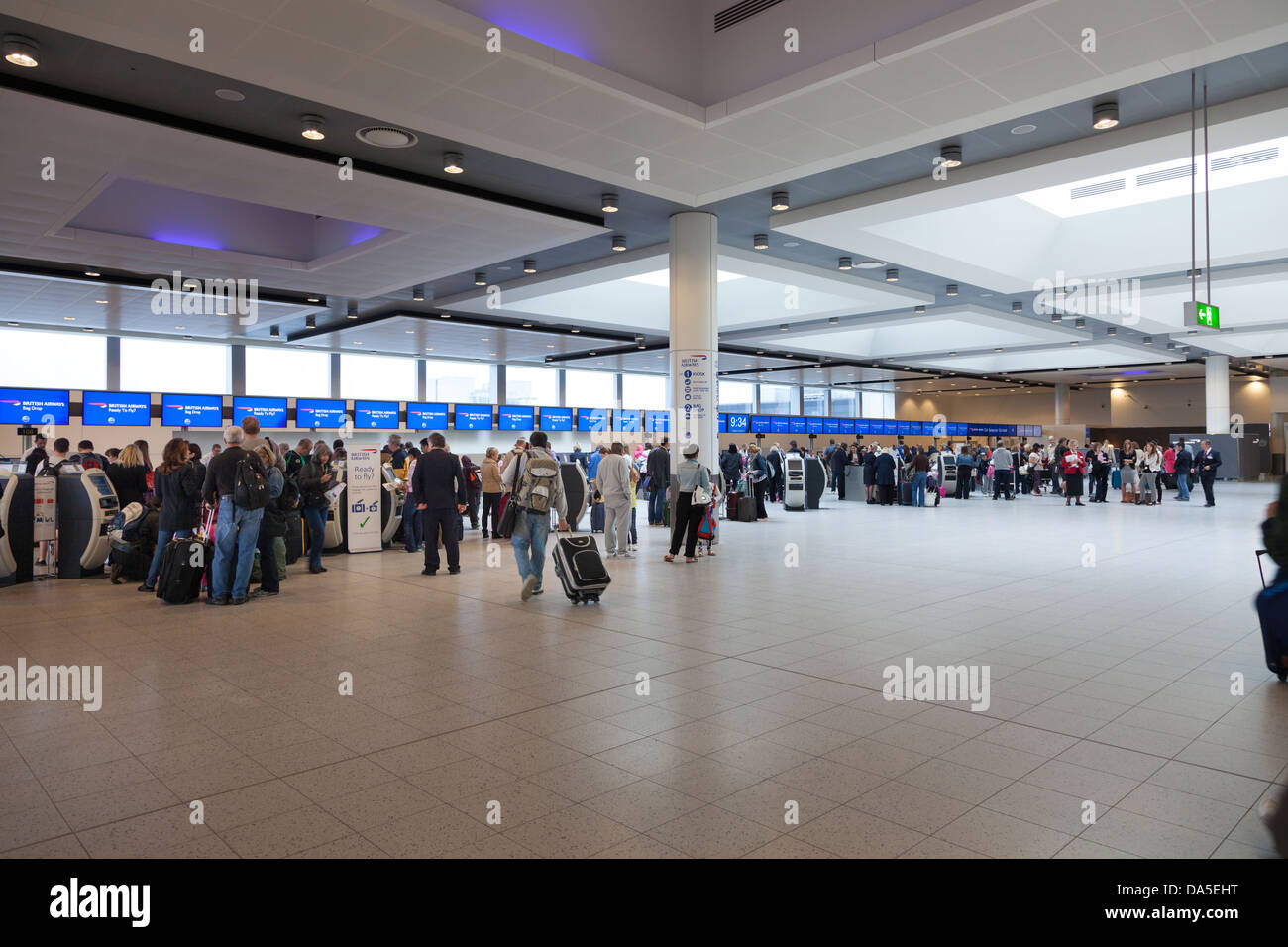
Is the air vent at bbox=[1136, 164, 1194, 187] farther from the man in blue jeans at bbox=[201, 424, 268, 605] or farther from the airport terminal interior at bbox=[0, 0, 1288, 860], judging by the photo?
the man in blue jeans at bbox=[201, 424, 268, 605]

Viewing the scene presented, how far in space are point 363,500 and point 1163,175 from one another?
47.0ft

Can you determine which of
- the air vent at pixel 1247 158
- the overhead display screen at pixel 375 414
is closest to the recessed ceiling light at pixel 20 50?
the air vent at pixel 1247 158

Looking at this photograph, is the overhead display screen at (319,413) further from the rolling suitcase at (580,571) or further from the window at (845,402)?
the window at (845,402)

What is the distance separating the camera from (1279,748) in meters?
4.06

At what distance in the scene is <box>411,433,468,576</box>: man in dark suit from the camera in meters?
10.1

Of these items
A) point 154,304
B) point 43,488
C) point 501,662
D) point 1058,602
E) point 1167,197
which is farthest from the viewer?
point 154,304

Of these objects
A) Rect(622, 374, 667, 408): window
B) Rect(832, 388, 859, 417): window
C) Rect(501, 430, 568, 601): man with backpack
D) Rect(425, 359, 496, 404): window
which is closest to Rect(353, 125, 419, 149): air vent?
Rect(501, 430, 568, 601): man with backpack

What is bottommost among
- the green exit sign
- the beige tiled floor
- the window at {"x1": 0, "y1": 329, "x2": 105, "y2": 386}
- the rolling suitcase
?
the beige tiled floor

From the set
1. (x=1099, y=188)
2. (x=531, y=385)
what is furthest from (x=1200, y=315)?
(x=531, y=385)

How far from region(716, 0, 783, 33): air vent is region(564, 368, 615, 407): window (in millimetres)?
24803

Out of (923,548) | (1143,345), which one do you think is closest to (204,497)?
(923,548)

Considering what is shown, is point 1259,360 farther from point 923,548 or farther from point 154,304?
point 154,304

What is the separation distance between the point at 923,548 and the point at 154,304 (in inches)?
652

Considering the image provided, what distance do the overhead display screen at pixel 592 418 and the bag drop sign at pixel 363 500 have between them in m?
15.8
